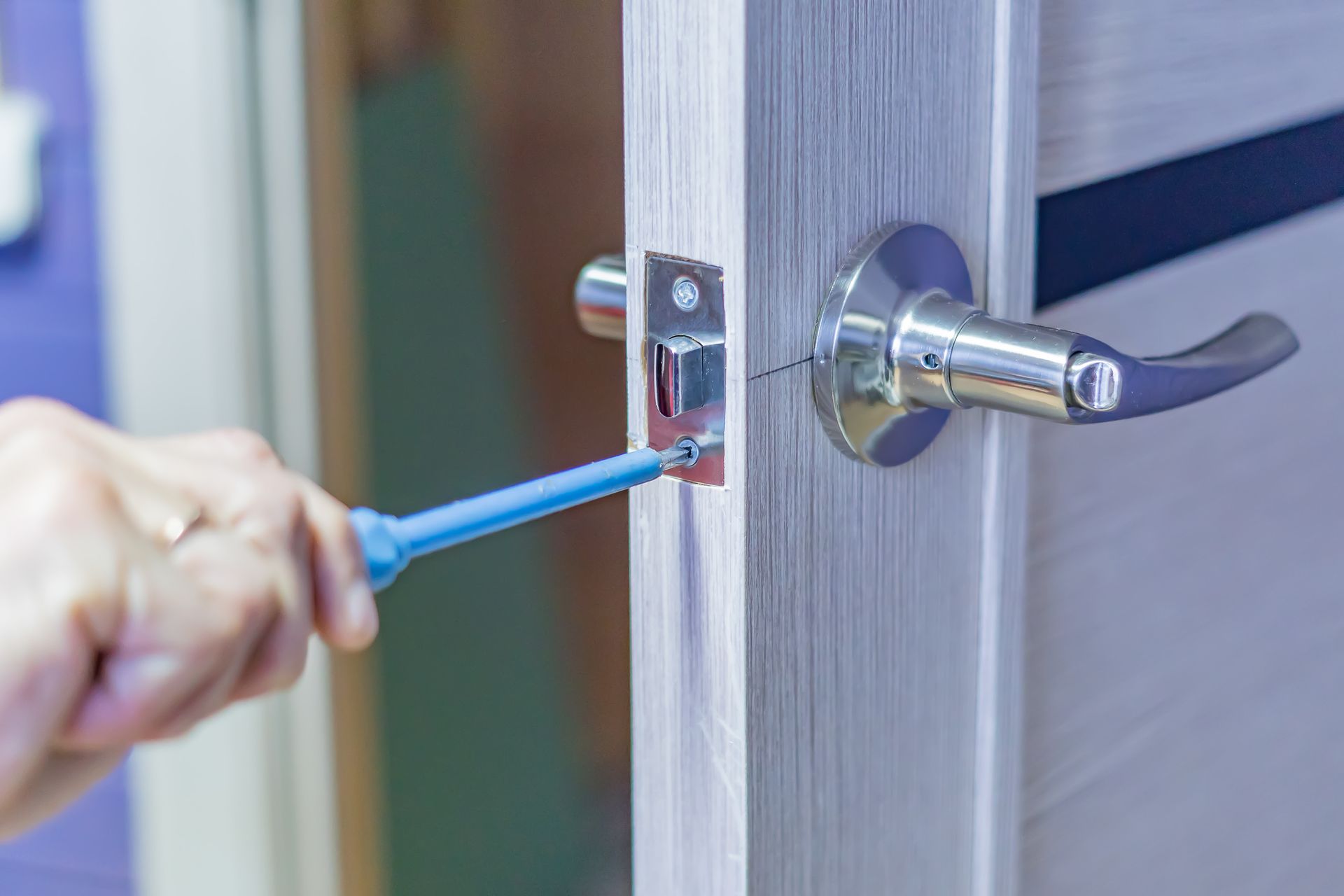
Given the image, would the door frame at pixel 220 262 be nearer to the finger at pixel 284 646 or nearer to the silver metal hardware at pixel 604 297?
the silver metal hardware at pixel 604 297

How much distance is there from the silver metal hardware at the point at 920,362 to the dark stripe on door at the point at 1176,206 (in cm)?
8

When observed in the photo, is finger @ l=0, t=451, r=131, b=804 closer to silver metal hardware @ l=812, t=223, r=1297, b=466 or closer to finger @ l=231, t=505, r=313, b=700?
finger @ l=231, t=505, r=313, b=700

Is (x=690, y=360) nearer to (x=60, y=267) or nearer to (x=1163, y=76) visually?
(x=1163, y=76)

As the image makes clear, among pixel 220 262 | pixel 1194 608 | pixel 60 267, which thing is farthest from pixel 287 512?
pixel 60 267

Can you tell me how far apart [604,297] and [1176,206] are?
0.63ft

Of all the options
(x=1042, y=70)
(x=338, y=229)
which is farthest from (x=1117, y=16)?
(x=338, y=229)

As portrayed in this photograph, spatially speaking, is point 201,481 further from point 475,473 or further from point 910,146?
point 475,473

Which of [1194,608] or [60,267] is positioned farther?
[60,267]

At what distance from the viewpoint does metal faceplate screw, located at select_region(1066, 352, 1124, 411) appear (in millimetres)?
264

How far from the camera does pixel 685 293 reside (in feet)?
0.82

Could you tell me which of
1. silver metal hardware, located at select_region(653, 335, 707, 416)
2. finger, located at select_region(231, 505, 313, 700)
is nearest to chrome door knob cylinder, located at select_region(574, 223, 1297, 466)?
silver metal hardware, located at select_region(653, 335, 707, 416)

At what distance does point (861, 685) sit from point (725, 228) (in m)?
0.12

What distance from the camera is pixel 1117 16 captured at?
35 cm

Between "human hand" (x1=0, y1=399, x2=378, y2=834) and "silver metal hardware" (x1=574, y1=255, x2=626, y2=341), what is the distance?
0.16m
